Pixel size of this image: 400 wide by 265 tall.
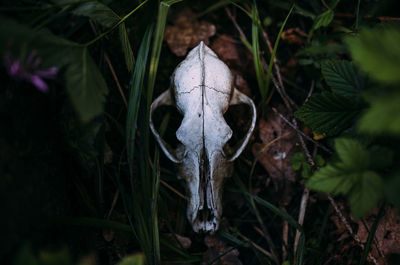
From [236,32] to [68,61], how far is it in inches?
65.3

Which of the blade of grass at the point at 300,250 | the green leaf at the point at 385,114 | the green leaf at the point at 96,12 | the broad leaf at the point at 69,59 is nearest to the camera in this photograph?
the green leaf at the point at 385,114

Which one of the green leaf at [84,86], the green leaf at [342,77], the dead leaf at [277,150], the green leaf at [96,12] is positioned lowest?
the dead leaf at [277,150]

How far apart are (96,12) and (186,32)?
1024mm

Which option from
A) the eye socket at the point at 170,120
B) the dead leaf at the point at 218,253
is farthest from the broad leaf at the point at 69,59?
the dead leaf at the point at 218,253

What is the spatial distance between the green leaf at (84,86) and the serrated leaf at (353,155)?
1.18 m

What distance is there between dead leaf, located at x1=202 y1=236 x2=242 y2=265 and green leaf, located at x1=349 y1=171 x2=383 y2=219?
115cm

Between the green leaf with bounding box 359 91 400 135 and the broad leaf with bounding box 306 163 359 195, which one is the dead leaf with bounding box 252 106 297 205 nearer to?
the broad leaf with bounding box 306 163 359 195

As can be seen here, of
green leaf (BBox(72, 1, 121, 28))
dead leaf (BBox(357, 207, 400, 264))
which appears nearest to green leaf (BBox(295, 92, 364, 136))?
dead leaf (BBox(357, 207, 400, 264))

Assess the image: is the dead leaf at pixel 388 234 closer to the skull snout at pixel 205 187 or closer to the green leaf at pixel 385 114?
the skull snout at pixel 205 187

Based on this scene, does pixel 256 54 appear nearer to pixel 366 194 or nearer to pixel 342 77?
pixel 342 77

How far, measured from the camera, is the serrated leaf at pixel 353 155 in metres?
1.38

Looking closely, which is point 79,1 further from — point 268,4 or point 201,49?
point 268,4

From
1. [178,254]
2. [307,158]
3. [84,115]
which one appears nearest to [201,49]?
[84,115]

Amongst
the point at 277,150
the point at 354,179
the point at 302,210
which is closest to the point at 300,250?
the point at 302,210
